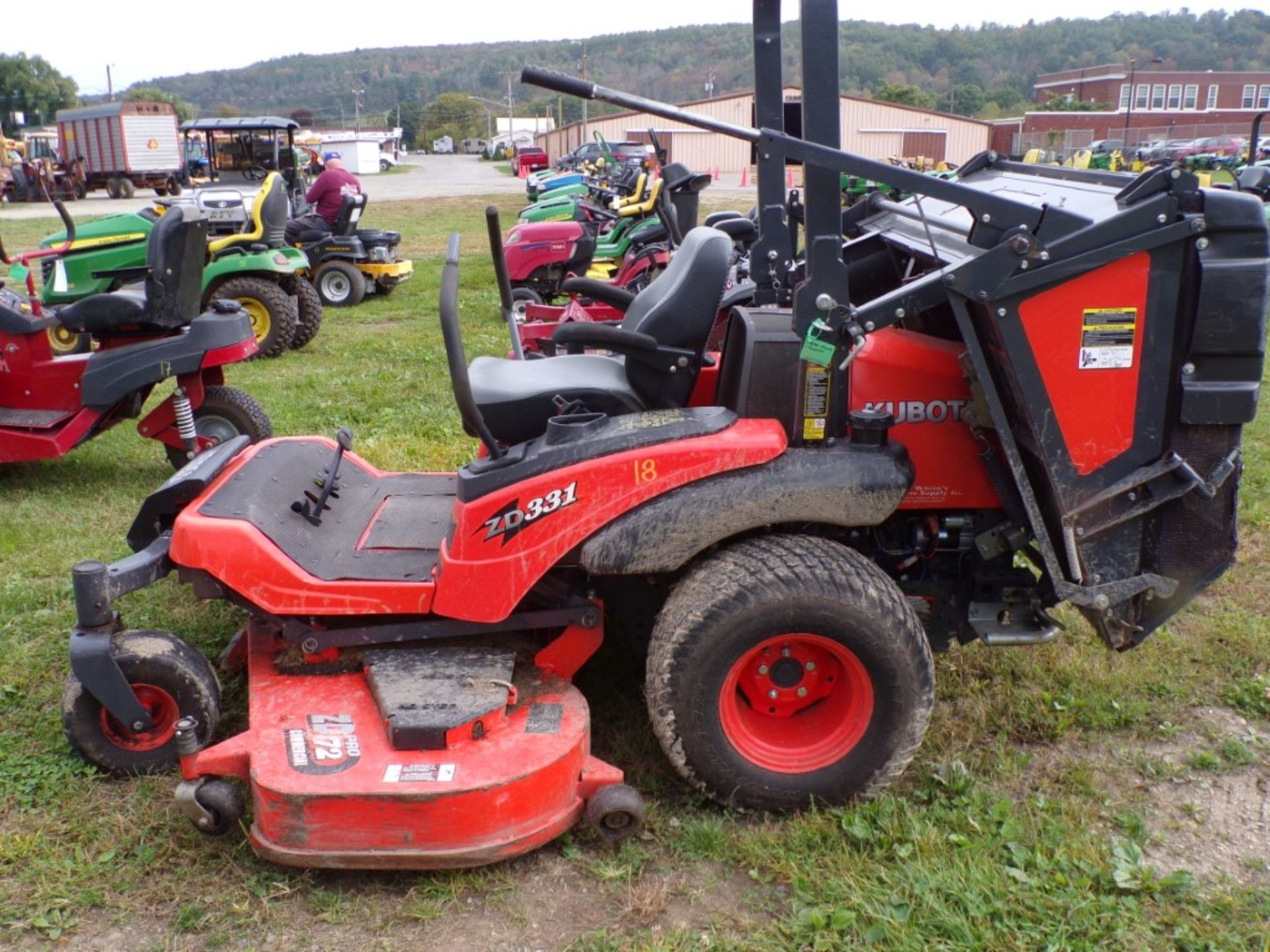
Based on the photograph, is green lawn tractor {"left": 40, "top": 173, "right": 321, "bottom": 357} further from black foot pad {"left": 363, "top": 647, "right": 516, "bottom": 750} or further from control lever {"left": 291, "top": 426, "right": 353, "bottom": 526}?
black foot pad {"left": 363, "top": 647, "right": 516, "bottom": 750}

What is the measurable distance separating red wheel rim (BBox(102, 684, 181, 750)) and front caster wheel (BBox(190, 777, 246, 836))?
433 millimetres

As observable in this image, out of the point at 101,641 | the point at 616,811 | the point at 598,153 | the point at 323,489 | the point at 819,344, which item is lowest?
the point at 616,811

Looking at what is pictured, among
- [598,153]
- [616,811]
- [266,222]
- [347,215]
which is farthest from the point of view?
[598,153]

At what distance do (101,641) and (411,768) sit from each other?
3.28ft

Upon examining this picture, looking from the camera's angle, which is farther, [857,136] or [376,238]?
[857,136]

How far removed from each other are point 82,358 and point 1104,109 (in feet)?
268

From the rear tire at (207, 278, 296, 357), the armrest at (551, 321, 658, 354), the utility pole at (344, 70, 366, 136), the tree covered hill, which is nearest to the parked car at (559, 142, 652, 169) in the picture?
the rear tire at (207, 278, 296, 357)

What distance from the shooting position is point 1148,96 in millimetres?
81125

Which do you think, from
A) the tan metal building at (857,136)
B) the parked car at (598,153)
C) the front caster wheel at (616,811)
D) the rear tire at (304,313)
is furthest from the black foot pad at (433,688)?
the tan metal building at (857,136)

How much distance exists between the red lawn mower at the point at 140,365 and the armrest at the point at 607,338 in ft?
8.40

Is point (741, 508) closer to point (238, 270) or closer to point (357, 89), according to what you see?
point (238, 270)

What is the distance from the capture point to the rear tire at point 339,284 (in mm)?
11711

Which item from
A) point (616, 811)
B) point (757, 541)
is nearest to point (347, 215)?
point (757, 541)

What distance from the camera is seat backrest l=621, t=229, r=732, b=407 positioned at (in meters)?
3.37
